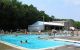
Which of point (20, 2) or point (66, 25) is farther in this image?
point (66, 25)

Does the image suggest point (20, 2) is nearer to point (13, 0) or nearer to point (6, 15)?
point (13, 0)

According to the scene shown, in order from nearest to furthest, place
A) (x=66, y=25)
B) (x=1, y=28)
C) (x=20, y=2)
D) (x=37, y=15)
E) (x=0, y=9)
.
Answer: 1. (x=0, y=9)
2. (x=1, y=28)
3. (x=20, y=2)
4. (x=37, y=15)
5. (x=66, y=25)

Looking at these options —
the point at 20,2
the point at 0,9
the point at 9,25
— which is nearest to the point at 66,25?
the point at 20,2

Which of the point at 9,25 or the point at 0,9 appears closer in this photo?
the point at 0,9

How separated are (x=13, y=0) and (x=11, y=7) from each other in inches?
212

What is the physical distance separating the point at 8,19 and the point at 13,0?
20.3 feet

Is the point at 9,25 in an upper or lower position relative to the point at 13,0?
lower

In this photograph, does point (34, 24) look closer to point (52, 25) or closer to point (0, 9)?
point (52, 25)

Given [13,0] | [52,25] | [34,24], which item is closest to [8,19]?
[13,0]

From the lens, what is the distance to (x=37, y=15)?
201ft

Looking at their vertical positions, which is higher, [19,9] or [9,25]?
[19,9]

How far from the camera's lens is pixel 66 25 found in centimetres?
7050

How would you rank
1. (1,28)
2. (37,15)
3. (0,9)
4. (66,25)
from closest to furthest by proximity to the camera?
(0,9) < (1,28) < (37,15) < (66,25)

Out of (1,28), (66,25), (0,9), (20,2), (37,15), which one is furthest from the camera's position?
(66,25)
